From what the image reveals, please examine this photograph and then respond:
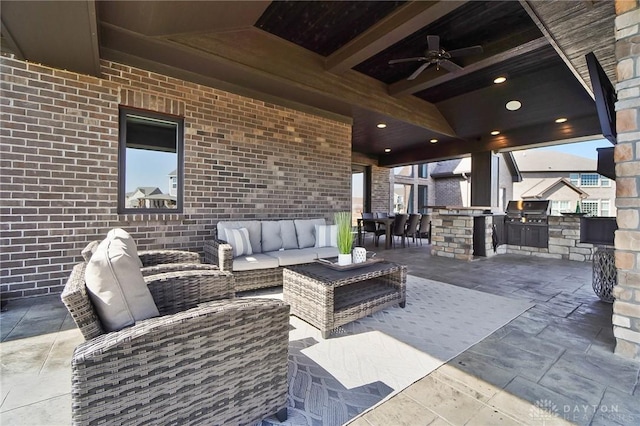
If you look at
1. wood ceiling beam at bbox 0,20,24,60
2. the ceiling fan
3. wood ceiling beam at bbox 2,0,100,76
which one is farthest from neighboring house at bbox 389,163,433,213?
wood ceiling beam at bbox 0,20,24,60

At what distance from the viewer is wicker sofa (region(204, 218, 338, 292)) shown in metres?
3.31

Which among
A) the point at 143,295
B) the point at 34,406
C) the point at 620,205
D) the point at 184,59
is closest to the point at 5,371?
the point at 34,406

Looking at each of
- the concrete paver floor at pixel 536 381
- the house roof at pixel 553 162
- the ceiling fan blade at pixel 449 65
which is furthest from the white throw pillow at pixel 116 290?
the house roof at pixel 553 162

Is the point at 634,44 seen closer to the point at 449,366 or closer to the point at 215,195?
the point at 449,366

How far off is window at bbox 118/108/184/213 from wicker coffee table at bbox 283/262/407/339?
223 centimetres

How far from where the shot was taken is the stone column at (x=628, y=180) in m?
2.03

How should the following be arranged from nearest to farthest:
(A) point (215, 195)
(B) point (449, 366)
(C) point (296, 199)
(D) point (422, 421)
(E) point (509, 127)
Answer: (D) point (422, 421)
(B) point (449, 366)
(A) point (215, 195)
(C) point (296, 199)
(E) point (509, 127)

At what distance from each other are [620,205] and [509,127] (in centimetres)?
527

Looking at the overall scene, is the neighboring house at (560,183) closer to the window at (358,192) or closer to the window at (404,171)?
the window at (404,171)

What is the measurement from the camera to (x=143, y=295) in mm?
1279

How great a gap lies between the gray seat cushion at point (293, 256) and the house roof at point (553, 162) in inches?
699

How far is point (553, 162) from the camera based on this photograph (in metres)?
16.9

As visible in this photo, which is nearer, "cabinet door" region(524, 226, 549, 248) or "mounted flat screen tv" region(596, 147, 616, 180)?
"mounted flat screen tv" region(596, 147, 616, 180)

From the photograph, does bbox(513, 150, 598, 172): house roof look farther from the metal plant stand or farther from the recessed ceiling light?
the metal plant stand
